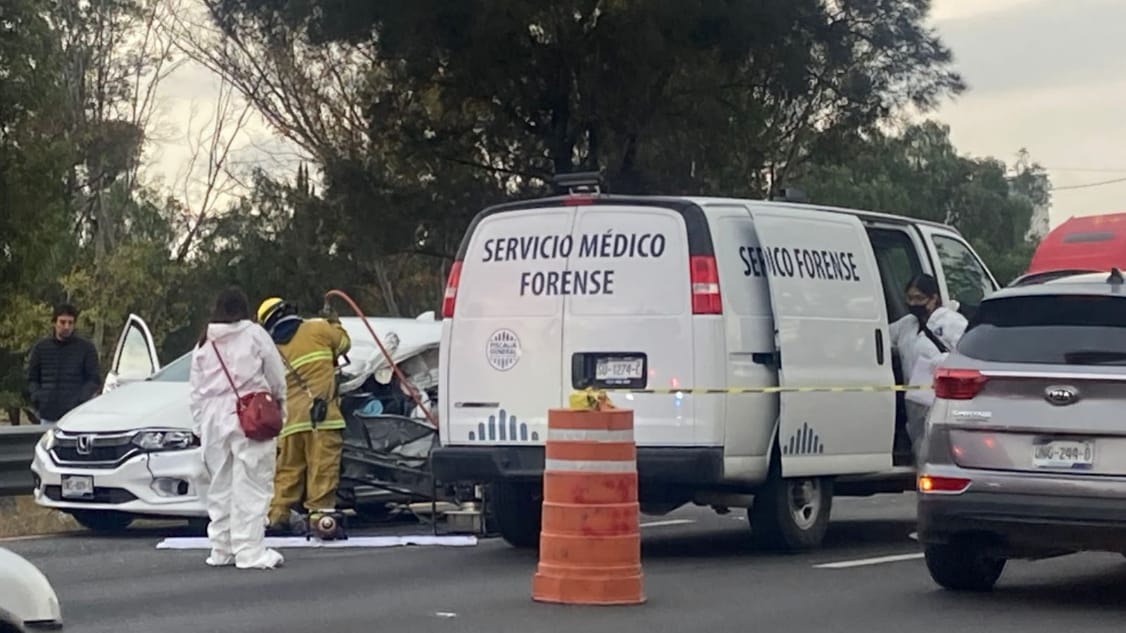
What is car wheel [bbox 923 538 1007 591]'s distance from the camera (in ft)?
34.9

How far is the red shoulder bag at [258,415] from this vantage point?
1208 cm

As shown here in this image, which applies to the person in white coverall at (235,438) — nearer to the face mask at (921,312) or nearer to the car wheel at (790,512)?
the car wheel at (790,512)

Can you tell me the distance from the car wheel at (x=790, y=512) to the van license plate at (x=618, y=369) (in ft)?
3.74

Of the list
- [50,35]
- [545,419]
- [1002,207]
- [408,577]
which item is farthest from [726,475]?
[1002,207]

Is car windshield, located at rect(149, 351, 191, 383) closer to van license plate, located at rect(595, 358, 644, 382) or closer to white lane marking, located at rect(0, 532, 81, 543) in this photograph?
white lane marking, located at rect(0, 532, 81, 543)

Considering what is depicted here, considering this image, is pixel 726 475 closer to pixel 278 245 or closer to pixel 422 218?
pixel 422 218

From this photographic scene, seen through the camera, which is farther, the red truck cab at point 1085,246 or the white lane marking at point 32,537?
the red truck cab at point 1085,246

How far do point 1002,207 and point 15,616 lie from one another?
74.8 metres

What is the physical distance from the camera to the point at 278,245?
152 feet

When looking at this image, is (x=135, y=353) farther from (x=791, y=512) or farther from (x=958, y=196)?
(x=958, y=196)

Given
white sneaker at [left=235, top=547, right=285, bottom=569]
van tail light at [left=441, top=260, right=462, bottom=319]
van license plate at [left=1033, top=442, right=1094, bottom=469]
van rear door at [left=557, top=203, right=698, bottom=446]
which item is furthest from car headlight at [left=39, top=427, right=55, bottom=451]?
van license plate at [left=1033, top=442, right=1094, bottom=469]

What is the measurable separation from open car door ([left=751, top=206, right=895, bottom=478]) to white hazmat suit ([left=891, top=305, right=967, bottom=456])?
0.53 ft

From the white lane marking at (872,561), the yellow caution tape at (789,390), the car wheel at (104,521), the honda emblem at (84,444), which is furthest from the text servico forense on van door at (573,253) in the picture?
the car wheel at (104,521)

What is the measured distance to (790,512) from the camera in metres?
12.6
